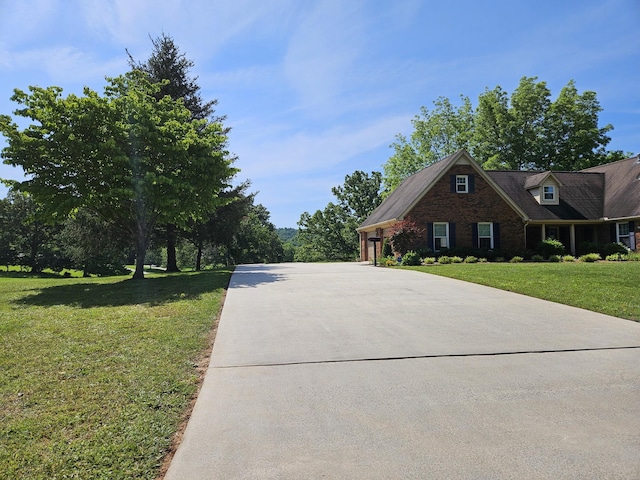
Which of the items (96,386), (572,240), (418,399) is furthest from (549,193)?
(96,386)

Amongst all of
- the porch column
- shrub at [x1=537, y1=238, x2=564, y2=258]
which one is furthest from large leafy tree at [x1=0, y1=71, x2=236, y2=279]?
the porch column

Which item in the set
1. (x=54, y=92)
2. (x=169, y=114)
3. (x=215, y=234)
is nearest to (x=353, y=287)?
(x=169, y=114)

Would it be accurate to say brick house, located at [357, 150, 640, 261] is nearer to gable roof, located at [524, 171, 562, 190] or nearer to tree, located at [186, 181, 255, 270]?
gable roof, located at [524, 171, 562, 190]

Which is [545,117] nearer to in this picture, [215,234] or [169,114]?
[215,234]

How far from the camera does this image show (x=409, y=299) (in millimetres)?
9867

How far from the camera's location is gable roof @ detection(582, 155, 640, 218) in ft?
77.5

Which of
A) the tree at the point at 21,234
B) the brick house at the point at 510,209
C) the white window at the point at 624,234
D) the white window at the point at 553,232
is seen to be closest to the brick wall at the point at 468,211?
the brick house at the point at 510,209

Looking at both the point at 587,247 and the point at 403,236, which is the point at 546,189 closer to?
the point at 587,247

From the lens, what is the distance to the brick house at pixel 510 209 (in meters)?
23.4

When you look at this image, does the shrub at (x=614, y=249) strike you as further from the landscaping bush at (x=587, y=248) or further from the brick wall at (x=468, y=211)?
the brick wall at (x=468, y=211)

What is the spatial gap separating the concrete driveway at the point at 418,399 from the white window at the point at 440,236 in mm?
15496

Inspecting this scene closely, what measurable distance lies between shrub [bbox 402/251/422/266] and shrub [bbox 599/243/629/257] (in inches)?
454

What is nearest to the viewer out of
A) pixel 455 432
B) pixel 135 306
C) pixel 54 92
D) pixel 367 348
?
pixel 455 432

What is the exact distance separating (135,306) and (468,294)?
780cm
